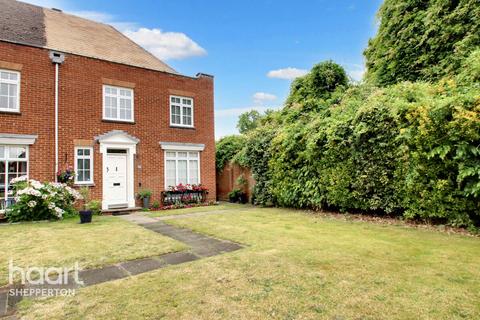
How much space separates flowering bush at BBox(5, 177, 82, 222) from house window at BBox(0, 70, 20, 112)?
8.35 ft

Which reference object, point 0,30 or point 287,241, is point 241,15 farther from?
point 287,241

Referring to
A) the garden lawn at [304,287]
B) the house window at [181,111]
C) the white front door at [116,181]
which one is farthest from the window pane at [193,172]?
the garden lawn at [304,287]

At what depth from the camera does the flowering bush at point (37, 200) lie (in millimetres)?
8625

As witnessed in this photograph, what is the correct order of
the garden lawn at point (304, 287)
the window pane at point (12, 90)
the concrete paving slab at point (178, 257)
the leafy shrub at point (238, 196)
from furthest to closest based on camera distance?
the leafy shrub at point (238, 196) < the window pane at point (12, 90) < the concrete paving slab at point (178, 257) < the garden lawn at point (304, 287)

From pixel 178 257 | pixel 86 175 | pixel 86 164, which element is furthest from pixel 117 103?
pixel 178 257

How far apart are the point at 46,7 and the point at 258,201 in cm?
1421

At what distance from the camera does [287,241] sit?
5617 millimetres

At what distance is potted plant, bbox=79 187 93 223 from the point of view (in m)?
8.35

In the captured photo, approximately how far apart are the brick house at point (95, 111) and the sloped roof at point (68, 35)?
0.05 metres

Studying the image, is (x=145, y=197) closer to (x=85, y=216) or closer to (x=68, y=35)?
(x=85, y=216)

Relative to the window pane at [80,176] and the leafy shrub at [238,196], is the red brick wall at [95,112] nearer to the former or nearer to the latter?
the window pane at [80,176]

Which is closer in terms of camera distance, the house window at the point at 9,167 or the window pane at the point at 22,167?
the house window at the point at 9,167

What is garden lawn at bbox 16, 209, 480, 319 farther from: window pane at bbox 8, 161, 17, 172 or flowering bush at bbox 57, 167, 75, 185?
window pane at bbox 8, 161, 17, 172

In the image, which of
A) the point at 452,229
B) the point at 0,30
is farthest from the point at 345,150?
the point at 0,30
